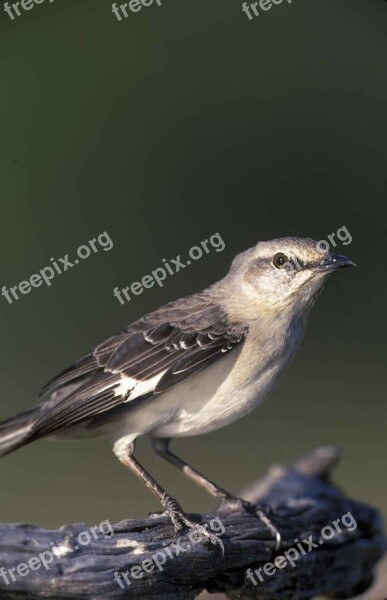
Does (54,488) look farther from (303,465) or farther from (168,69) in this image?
(168,69)

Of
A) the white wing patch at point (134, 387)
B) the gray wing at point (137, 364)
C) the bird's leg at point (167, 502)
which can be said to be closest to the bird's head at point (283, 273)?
the gray wing at point (137, 364)

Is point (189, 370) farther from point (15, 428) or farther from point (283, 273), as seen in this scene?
point (15, 428)

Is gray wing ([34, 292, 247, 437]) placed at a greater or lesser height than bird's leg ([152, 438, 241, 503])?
greater

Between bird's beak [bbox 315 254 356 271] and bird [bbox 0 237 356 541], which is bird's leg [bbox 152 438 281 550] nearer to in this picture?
bird [bbox 0 237 356 541]

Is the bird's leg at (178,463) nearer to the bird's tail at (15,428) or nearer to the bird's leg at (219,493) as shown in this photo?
the bird's leg at (219,493)

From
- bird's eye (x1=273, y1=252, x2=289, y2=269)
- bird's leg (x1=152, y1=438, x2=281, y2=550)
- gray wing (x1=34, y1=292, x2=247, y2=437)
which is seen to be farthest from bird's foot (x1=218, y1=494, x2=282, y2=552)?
bird's eye (x1=273, y1=252, x2=289, y2=269)

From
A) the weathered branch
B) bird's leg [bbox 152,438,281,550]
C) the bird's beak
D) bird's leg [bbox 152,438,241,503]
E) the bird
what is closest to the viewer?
the weathered branch

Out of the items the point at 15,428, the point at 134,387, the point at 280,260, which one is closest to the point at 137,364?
the point at 134,387

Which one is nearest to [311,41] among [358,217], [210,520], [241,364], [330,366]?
[358,217]
